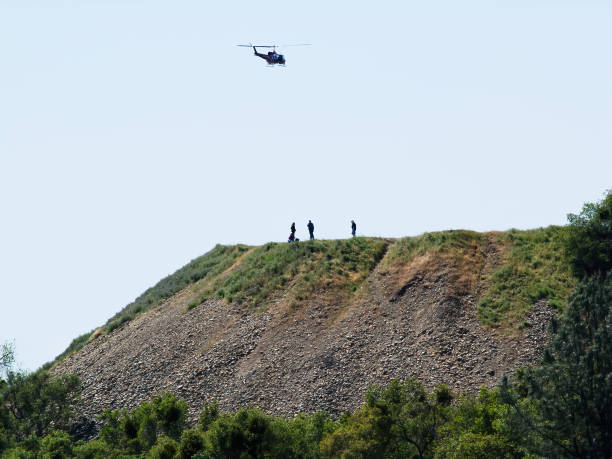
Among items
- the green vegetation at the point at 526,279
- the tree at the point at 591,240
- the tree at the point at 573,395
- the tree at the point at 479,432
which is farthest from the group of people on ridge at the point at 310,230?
the tree at the point at 573,395

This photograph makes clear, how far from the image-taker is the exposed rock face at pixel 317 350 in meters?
66.6

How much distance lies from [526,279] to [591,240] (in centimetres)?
669

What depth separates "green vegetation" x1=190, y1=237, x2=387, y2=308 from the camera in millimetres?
81562

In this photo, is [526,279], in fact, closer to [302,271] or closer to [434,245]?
[434,245]

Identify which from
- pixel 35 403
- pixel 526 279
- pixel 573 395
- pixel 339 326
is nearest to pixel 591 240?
pixel 526 279

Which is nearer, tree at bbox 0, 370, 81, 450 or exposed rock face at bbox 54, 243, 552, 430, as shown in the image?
exposed rock face at bbox 54, 243, 552, 430

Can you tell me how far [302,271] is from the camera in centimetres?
8456

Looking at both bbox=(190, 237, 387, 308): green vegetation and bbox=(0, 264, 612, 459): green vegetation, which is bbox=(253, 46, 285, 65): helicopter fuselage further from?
bbox=(0, 264, 612, 459): green vegetation

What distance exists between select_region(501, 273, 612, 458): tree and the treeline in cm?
5

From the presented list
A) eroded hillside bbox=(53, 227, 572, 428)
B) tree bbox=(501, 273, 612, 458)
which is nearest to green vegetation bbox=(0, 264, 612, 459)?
tree bbox=(501, 273, 612, 458)

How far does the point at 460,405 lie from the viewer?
5697cm

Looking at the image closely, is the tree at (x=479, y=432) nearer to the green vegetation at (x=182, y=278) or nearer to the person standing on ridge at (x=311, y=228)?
the person standing on ridge at (x=311, y=228)

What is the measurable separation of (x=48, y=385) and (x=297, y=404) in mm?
23285

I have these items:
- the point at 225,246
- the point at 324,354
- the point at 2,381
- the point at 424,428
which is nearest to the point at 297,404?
the point at 324,354
